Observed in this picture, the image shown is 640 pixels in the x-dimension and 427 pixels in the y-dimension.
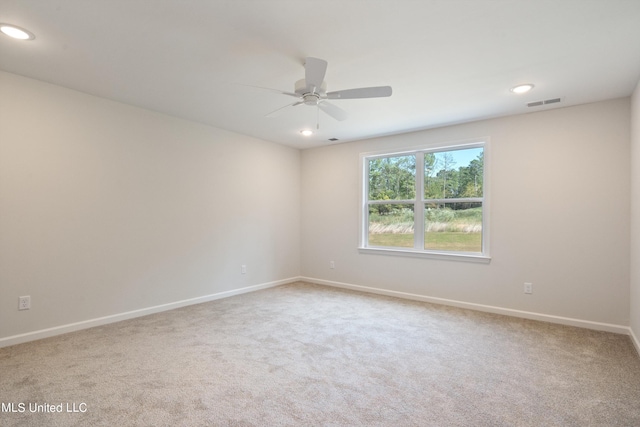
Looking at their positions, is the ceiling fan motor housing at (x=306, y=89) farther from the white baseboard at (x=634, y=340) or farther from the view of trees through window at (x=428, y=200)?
the white baseboard at (x=634, y=340)

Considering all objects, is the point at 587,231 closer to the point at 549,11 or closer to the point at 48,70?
the point at 549,11

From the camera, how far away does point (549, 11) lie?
1.94 metres

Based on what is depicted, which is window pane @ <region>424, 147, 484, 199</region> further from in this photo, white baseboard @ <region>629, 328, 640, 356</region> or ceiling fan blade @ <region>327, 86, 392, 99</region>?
ceiling fan blade @ <region>327, 86, 392, 99</region>

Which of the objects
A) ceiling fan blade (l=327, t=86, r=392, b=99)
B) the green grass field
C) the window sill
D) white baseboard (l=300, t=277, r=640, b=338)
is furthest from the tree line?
ceiling fan blade (l=327, t=86, r=392, b=99)

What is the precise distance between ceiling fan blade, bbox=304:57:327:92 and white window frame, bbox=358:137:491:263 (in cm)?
264

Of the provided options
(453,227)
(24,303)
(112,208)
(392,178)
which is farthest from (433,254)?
(24,303)

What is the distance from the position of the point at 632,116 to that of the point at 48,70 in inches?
214

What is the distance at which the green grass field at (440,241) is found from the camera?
14.0ft

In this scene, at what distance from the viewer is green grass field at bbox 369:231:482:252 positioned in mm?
4266

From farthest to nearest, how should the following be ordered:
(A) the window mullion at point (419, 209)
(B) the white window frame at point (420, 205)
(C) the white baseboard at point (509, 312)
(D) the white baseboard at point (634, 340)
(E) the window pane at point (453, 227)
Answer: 1. (A) the window mullion at point (419, 209)
2. (E) the window pane at point (453, 227)
3. (B) the white window frame at point (420, 205)
4. (C) the white baseboard at point (509, 312)
5. (D) the white baseboard at point (634, 340)

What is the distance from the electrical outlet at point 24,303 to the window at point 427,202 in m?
4.03

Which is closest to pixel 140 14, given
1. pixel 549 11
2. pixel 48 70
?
pixel 48 70

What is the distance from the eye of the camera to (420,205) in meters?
4.71

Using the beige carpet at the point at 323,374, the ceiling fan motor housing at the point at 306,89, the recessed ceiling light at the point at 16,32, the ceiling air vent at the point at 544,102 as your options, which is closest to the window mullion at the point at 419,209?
the beige carpet at the point at 323,374
